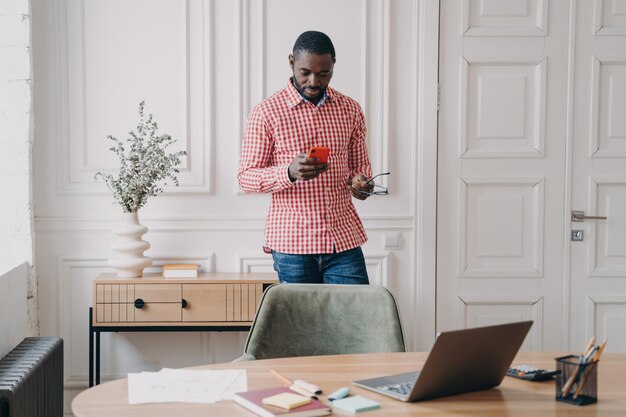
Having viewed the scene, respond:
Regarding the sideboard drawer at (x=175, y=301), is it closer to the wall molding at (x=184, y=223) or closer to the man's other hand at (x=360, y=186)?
the wall molding at (x=184, y=223)

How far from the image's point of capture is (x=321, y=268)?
9.98 feet

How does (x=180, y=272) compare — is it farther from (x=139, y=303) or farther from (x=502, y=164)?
(x=502, y=164)

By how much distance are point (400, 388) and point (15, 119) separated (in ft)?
8.62

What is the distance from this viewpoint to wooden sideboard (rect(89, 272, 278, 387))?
140 inches

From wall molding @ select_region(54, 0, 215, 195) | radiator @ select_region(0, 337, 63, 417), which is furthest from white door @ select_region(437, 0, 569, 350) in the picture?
radiator @ select_region(0, 337, 63, 417)

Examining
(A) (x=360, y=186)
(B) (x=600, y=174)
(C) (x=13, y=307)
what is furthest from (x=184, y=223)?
(B) (x=600, y=174)

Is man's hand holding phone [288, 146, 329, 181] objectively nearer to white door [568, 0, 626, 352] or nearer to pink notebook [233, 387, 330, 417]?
pink notebook [233, 387, 330, 417]

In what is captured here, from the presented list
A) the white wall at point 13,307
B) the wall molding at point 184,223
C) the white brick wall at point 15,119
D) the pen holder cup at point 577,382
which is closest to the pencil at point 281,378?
the pen holder cup at point 577,382

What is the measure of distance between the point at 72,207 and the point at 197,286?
31.2 inches

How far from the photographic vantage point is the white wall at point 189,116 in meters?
3.86

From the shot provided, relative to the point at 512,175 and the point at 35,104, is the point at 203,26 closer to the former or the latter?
the point at 35,104

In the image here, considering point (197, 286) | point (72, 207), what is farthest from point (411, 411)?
A: point (72, 207)

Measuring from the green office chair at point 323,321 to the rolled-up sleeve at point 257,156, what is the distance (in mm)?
605

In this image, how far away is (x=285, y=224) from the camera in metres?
3.02
